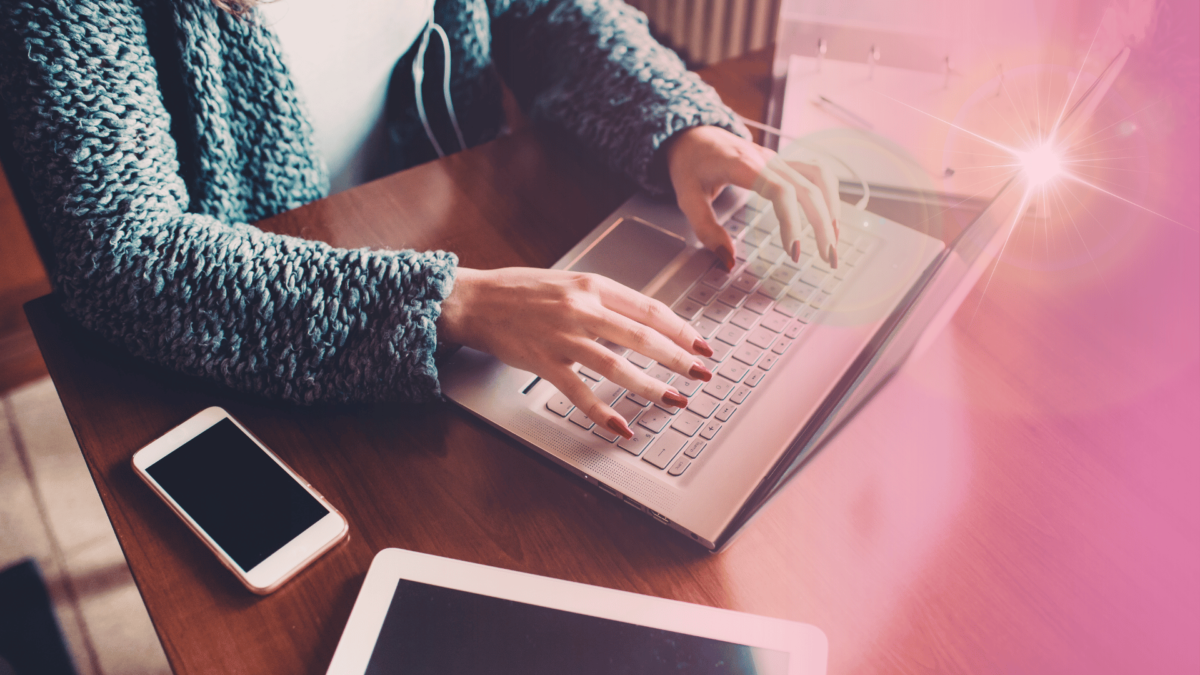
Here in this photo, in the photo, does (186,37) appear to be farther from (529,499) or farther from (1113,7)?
(1113,7)

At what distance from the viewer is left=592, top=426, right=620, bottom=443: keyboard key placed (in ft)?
1.54

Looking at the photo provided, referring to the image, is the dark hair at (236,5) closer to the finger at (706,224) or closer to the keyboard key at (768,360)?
the finger at (706,224)

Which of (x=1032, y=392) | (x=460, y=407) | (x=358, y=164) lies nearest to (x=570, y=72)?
(x=358, y=164)

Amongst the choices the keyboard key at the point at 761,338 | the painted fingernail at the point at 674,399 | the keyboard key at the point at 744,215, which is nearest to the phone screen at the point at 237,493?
the painted fingernail at the point at 674,399

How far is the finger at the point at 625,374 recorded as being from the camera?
1.56 ft

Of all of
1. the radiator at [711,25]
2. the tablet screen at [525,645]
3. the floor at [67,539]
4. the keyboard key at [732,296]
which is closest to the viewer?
the tablet screen at [525,645]

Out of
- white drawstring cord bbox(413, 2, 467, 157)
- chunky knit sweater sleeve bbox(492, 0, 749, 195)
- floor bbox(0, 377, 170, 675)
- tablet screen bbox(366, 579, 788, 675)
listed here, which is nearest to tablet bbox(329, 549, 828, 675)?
tablet screen bbox(366, 579, 788, 675)

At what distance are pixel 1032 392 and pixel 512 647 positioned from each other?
43cm

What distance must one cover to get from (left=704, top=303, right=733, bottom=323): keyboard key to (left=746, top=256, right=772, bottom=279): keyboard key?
52 mm

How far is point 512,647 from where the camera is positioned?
1.22ft

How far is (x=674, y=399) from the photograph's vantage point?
0.48 meters

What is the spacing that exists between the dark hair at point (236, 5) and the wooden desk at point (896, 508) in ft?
0.95

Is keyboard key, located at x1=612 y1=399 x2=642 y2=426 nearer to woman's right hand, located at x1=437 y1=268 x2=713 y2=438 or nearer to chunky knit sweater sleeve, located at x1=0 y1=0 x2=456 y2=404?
woman's right hand, located at x1=437 y1=268 x2=713 y2=438

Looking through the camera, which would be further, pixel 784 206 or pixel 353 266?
pixel 784 206
